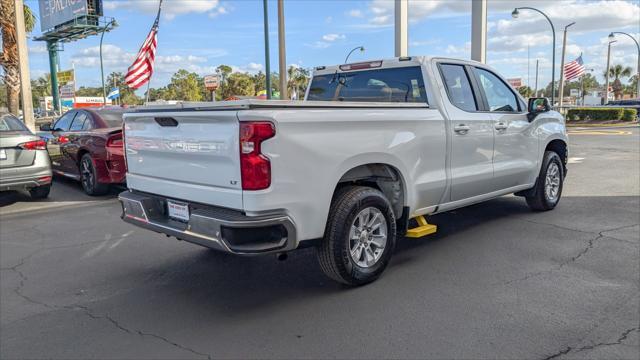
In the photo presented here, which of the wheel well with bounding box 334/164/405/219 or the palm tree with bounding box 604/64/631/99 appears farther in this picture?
the palm tree with bounding box 604/64/631/99

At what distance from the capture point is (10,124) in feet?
27.7

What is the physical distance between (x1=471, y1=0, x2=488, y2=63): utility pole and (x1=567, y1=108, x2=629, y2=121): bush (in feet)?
48.5

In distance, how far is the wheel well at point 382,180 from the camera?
14.5 ft

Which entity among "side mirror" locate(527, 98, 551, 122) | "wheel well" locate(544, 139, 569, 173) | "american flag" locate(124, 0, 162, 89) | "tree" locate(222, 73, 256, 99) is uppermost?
"tree" locate(222, 73, 256, 99)

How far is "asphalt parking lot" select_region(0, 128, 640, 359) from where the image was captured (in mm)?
3460

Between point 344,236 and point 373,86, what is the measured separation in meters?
2.16

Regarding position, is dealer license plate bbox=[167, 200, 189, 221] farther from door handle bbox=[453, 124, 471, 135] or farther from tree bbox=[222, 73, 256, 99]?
tree bbox=[222, 73, 256, 99]

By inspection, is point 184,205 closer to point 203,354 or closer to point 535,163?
point 203,354

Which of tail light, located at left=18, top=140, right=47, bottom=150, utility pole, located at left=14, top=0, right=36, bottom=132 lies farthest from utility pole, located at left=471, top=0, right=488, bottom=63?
tail light, located at left=18, top=140, right=47, bottom=150

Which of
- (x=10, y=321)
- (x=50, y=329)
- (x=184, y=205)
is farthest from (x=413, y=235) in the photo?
(x=10, y=321)

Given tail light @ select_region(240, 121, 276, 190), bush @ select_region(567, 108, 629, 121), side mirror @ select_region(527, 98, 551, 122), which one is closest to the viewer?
tail light @ select_region(240, 121, 276, 190)

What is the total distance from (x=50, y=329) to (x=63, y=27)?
3598 cm

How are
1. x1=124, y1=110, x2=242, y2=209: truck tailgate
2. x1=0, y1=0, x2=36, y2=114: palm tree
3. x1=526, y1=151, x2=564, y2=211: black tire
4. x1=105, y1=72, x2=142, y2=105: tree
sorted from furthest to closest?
x1=105, y1=72, x2=142, y2=105: tree, x1=0, y1=0, x2=36, y2=114: palm tree, x1=526, y1=151, x2=564, y2=211: black tire, x1=124, y1=110, x2=242, y2=209: truck tailgate

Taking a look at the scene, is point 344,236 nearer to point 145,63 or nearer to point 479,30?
point 145,63
